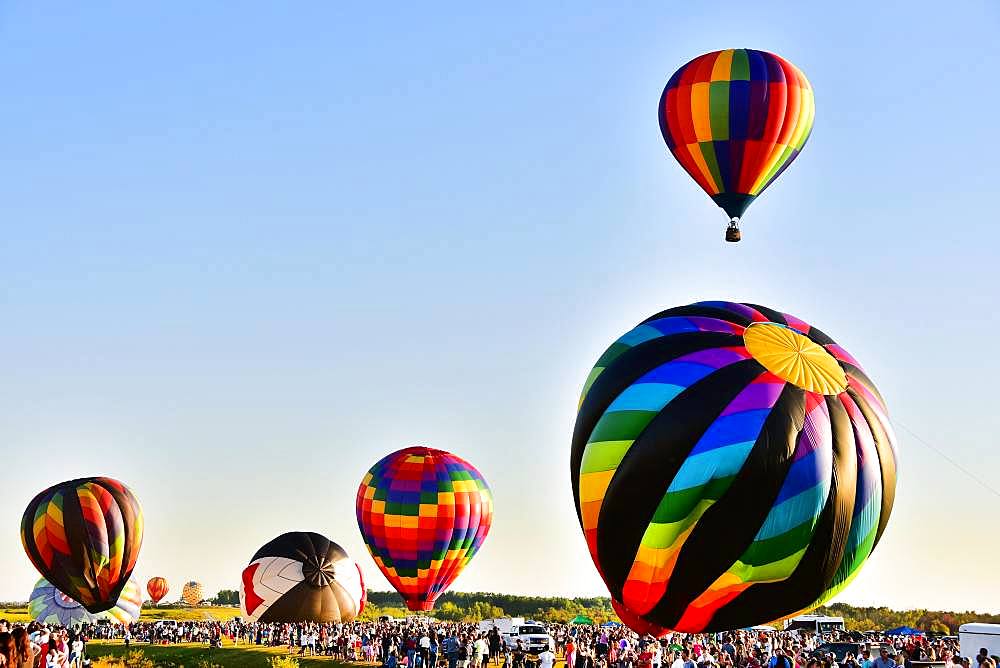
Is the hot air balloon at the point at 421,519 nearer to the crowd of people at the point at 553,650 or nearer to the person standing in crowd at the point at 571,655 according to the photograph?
the crowd of people at the point at 553,650

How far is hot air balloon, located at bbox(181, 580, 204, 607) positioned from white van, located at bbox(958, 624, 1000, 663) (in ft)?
252

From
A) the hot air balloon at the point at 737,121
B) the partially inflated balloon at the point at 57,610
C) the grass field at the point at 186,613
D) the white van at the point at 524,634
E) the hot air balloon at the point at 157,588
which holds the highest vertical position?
the hot air balloon at the point at 737,121

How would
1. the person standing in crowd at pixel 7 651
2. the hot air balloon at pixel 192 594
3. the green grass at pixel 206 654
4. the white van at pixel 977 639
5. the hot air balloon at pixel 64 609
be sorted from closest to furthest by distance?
the person standing in crowd at pixel 7 651, the white van at pixel 977 639, the green grass at pixel 206 654, the hot air balloon at pixel 64 609, the hot air balloon at pixel 192 594

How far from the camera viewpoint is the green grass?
108 ft

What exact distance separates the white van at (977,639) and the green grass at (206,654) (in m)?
14.8

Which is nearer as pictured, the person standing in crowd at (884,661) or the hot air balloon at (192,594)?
the person standing in crowd at (884,661)

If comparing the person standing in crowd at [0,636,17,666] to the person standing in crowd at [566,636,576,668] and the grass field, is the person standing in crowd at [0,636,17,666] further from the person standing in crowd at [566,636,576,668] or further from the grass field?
the grass field

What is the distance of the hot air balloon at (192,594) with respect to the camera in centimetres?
9512

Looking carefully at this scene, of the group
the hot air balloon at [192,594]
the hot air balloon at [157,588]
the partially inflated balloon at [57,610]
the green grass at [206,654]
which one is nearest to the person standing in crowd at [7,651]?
the green grass at [206,654]

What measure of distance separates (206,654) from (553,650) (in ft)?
38.2

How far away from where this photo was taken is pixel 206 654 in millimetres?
37406

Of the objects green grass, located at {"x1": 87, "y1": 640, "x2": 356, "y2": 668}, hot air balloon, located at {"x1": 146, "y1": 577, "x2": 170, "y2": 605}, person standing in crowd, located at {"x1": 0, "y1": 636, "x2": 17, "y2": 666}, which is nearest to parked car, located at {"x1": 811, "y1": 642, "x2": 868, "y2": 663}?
green grass, located at {"x1": 87, "y1": 640, "x2": 356, "y2": 668}

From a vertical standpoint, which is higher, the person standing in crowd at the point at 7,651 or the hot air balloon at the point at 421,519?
the hot air balloon at the point at 421,519

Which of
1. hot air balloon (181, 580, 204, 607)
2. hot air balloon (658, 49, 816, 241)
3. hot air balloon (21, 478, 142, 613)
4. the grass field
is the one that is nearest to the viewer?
hot air balloon (658, 49, 816, 241)
